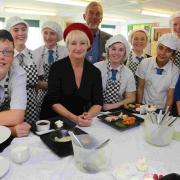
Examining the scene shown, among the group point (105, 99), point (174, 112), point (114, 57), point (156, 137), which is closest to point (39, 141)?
point (156, 137)

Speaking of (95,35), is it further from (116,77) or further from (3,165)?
(3,165)

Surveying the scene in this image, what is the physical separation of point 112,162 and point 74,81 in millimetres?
851

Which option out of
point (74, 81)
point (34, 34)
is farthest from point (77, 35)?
point (34, 34)

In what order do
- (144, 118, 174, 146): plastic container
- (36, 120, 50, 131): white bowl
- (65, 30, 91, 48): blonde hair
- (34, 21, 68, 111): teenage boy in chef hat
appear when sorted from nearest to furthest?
(144, 118, 174, 146): plastic container < (36, 120, 50, 131): white bowl < (65, 30, 91, 48): blonde hair < (34, 21, 68, 111): teenage boy in chef hat

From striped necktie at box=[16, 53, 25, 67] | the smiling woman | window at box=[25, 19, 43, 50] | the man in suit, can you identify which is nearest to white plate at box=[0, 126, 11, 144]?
striped necktie at box=[16, 53, 25, 67]

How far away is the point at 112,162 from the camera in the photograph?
0.97 m

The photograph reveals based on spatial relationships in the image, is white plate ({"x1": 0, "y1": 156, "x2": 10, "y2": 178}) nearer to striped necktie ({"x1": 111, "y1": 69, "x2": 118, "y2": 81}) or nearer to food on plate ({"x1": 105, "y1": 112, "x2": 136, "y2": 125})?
food on plate ({"x1": 105, "y1": 112, "x2": 136, "y2": 125})

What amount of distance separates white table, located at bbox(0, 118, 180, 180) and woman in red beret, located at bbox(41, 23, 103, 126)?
1.58ft

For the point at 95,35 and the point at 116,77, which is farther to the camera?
the point at 95,35

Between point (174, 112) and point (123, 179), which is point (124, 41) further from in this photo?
point (123, 179)

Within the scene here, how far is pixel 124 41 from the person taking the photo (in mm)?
1943

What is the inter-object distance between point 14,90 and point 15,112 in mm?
135

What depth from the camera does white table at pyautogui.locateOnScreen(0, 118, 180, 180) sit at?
0.88 m

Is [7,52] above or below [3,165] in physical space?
above
